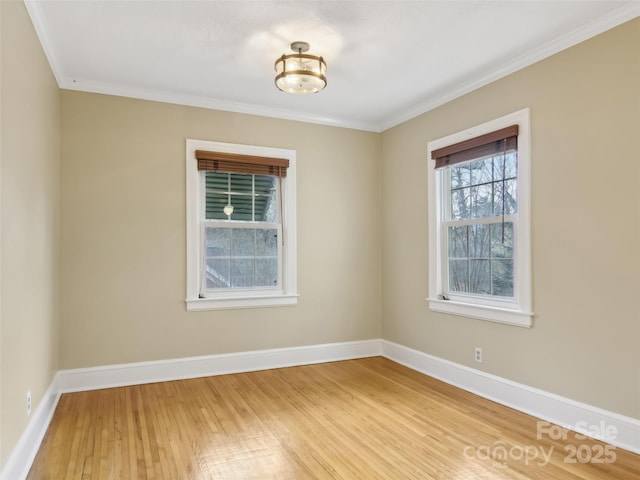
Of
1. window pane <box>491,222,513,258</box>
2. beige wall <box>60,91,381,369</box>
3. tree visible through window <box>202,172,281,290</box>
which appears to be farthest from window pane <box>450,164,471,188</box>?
tree visible through window <box>202,172,281,290</box>

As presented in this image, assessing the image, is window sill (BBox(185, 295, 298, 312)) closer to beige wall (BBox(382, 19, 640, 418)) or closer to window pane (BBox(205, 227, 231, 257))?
window pane (BBox(205, 227, 231, 257))

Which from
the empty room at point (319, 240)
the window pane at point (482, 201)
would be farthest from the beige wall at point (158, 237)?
the window pane at point (482, 201)

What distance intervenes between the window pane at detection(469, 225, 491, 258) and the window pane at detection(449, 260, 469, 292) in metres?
0.15

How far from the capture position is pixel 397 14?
2709 mm

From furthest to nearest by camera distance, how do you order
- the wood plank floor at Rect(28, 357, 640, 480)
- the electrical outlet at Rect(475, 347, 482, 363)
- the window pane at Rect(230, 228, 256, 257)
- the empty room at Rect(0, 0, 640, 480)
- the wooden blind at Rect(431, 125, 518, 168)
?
the window pane at Rect(230, 228, 256, 257) < the electrical outlet at Rect(475, 347, 482, 363) < the wooden blind at Rect(431, 125, 518, 168) < the empty room at Rect(0, 0, 640, 480) < the wood plank floor at Rect(28, 357, 640, 480)

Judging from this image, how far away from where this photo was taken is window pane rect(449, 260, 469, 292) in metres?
3.96

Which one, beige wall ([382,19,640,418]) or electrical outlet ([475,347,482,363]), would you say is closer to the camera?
beige wall ([382,19,640,418])

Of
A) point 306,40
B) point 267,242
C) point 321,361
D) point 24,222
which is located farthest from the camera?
point 321,361

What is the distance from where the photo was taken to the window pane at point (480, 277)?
371 centimetres

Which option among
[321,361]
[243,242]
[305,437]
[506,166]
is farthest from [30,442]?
[506,166]

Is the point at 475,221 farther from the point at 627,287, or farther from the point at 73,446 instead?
the point at 73,446

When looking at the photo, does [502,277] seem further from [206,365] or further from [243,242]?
[206,365]

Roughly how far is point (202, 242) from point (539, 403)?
323cm

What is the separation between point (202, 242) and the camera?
4.25m
